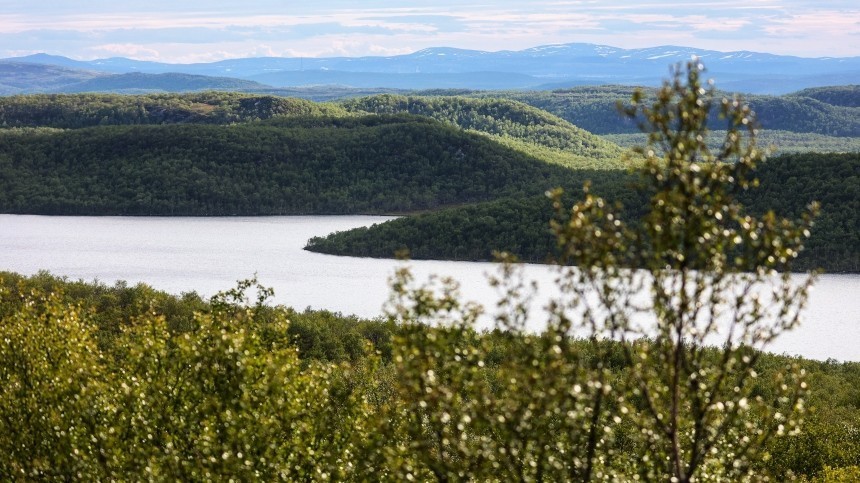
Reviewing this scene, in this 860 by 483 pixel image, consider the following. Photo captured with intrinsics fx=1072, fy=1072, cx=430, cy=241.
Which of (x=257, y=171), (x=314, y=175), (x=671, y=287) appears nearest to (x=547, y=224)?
(x=314, y=175)

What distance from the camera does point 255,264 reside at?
10662 cm

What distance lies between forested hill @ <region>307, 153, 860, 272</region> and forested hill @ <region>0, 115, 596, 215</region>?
26.2m

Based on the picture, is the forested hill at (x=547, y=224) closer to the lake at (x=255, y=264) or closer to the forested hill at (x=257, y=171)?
the lake at (x=255, y=264)

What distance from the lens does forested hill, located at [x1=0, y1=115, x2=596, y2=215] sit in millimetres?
151625

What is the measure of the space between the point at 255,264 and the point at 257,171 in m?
56.4

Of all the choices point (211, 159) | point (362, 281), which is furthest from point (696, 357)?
point (211, 159)

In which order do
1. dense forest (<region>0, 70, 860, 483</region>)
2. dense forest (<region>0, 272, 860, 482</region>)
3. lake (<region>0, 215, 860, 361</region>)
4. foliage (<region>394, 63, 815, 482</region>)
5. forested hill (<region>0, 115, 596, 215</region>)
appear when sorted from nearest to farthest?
1. foliage (<region>394, 63, 815, 482</region>)
2. dense forest (<region>0, 70, 860, 483</region>)
3. dense forest (<region>0, 272, 860, 482</region>)
4. lake (<region>0, 215, 860, 361</region>)
5. forested hill (<region>0, 115, 596, 215</region>)

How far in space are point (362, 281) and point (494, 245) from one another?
17950mm

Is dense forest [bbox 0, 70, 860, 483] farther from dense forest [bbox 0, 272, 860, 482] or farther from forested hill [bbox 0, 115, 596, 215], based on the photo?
forested hill [bbox 0, 115, 596, 215]

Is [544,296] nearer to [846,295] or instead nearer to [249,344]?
[846,295]

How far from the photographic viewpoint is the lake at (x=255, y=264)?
81.9 meters

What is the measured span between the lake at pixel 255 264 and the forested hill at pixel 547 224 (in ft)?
9.24

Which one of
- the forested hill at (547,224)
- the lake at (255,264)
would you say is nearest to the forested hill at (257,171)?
the lake at (255,264)

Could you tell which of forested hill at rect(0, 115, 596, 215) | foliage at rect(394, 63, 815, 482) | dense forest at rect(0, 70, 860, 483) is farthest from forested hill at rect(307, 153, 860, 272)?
foliage at rect(394, 63, 815, 482)
